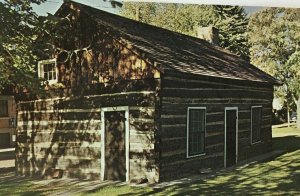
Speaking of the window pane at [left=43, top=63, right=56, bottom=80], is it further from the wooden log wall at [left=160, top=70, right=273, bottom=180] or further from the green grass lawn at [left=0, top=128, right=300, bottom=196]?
the wooden log wall at [left=160, top=70, right=273, bottom=180]

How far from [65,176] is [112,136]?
47.4 inches

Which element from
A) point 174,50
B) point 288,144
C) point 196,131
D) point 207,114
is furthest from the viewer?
point 288,144

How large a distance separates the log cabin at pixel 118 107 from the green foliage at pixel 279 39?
1.04m

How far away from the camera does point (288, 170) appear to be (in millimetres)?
9297

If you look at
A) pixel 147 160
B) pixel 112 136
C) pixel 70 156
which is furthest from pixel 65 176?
pixel 147 160

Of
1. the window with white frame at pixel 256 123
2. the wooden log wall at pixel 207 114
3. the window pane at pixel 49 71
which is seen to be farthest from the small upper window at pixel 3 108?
the window with white frame at pixel 256 123

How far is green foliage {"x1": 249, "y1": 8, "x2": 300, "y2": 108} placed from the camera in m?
8.34

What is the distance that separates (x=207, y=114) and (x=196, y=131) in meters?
0.59

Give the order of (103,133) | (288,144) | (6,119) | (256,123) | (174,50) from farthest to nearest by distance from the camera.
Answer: (288,144)
(256,123)
(174,50)
(103,133)
(6,119)

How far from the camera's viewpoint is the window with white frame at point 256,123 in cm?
1153

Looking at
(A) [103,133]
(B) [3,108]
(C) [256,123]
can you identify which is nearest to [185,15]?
(A) [103,133]

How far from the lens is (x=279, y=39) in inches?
338

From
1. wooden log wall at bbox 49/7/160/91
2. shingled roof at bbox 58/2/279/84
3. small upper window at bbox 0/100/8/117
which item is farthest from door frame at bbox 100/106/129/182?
small upper window at bbox 0/100/8/117

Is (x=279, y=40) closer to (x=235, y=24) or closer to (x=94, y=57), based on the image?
(x=235, y=24)
